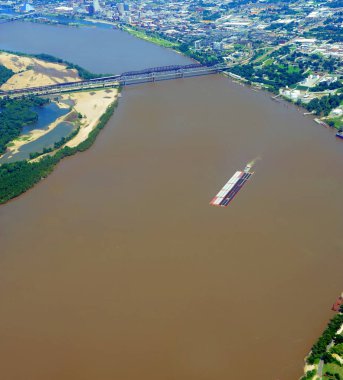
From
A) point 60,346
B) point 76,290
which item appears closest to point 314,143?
point 76,290

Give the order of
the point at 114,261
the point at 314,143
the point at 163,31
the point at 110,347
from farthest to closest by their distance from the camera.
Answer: the point at 163,31
the point at 314,143
the point at 114,261
the point at 110,347

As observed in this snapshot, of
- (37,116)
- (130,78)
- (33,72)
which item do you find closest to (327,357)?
(37,116)

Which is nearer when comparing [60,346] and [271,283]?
[60,346]

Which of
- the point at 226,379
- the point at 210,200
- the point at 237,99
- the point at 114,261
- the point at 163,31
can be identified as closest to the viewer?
the point at 226,379

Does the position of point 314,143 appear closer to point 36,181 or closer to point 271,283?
point 271,283

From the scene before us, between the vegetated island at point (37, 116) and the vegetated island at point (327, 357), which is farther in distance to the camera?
the vegetated island at point (37, 116)

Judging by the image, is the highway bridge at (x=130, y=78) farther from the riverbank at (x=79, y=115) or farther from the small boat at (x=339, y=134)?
the small boat at (x=339, y=134)

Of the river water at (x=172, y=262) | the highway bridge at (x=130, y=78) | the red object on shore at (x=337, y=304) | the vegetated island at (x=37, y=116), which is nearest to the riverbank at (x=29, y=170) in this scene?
the vegetated island at (x=37, y=116)
